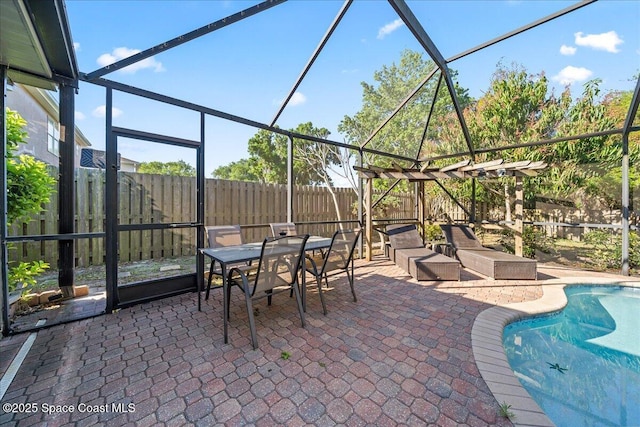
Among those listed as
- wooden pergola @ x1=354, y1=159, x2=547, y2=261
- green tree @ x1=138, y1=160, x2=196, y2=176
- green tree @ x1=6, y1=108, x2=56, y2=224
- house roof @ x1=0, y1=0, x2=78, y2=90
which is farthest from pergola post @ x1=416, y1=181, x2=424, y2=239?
green tree @ x1=6, y1=108, x2=56, y2=224

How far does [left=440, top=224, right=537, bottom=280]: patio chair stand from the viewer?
4750mm

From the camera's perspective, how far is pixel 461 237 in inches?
243

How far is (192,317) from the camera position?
3.22 metres

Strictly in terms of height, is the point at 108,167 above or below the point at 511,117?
below

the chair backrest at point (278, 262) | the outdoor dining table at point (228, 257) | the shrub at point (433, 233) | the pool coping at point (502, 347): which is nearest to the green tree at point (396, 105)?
the shrub at point (433, 233)

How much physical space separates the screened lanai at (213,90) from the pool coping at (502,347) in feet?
8.67

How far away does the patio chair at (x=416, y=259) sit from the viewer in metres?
4.72

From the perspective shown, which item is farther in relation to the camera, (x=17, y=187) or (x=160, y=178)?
(x=160, y=178)

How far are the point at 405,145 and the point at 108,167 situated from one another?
40.1 feet

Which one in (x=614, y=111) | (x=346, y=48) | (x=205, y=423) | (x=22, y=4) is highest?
(x=346, y=48)

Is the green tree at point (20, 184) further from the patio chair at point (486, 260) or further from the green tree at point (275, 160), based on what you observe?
the green tree at point (275, 160)

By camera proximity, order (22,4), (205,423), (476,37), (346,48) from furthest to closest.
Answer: (346,48), (476,37), (22,4), (205,423)

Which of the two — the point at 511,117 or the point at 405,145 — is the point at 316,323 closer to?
the point at 511,117

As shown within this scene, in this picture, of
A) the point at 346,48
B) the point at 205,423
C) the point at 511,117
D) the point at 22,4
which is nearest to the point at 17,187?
the point at 22,4
